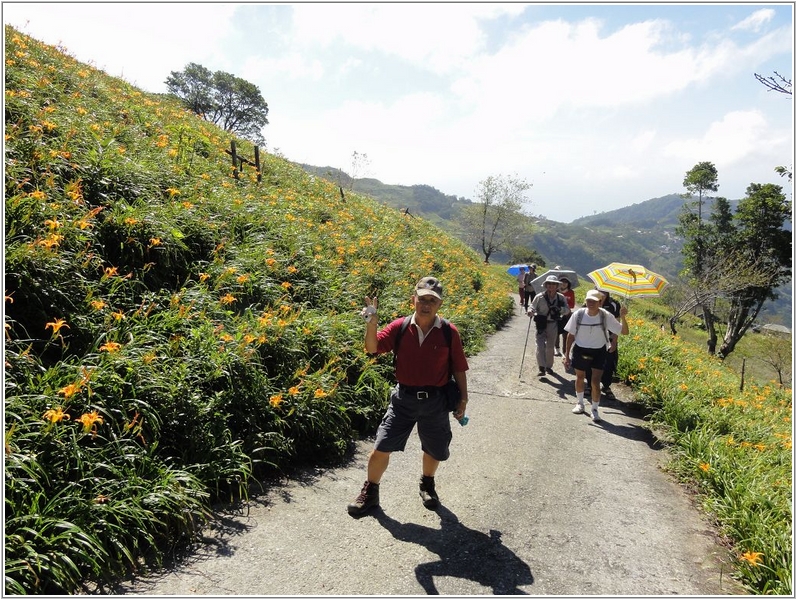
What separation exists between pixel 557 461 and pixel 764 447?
8.86ft

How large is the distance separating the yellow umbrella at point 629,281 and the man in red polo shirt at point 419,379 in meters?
5.68

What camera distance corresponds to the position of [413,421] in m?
3.89

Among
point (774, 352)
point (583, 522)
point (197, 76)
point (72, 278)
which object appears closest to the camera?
point (583, 522)

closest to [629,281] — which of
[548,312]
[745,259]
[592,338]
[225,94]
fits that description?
[548,312]

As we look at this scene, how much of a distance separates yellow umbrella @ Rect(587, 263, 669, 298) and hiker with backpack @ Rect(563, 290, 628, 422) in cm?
153

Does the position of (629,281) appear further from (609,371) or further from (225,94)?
(225,94)

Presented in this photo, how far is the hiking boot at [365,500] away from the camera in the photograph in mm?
3842

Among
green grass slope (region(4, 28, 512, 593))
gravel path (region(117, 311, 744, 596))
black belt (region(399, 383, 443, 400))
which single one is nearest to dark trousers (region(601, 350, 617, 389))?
gravel path (region(117, 311, 744, 596))

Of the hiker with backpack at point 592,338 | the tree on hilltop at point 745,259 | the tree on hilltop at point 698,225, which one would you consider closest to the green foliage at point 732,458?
the hiker with backpack at point 592,338

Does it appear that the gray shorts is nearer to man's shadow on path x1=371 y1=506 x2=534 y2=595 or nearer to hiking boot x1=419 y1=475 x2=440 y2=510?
hiking boot x1=419 y1=475 x2=440 y2=510

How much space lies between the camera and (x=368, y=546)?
346 centimetres

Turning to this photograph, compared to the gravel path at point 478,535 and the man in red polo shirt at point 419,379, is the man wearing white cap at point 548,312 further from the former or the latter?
the man in red polo shirt at point 419,379

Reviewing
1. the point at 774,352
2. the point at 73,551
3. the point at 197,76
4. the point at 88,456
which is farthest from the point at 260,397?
the point at 197,76

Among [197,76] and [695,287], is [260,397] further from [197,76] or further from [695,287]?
[197,76]
